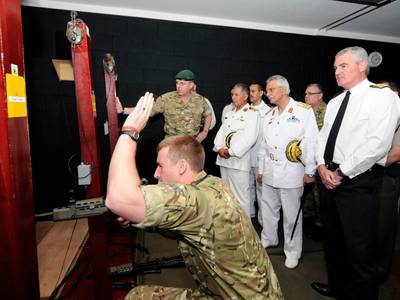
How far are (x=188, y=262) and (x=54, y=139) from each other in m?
3.23

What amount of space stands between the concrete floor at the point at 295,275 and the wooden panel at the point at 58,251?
2.38ft

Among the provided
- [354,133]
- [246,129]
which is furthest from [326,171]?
[246,129]

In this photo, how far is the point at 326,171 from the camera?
199cm

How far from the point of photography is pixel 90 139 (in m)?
1.72

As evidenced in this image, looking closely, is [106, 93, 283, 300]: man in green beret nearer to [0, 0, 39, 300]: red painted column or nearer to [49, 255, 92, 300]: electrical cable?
[0, 0, 39, 300]: red painted column

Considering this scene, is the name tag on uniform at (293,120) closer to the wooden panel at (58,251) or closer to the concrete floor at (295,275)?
the concrete floor at (295,275)

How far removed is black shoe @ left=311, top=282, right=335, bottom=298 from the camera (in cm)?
220

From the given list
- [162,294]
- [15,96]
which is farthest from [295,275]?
[15,96]

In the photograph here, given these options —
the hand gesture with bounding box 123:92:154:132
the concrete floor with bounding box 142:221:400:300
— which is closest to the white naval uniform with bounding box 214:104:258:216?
the concrete floor with bounding box 142:221:400:300

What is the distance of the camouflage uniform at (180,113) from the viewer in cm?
339

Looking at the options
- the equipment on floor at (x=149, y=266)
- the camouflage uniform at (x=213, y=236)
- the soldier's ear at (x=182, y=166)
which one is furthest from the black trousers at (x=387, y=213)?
the equipment on floor at (x=149, y=266)

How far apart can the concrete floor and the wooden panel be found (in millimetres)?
727

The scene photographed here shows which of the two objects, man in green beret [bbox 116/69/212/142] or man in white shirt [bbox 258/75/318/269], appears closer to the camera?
man in white shirt [bbox 258/75/318/269]

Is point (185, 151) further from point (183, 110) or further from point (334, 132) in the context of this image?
point (183, 110)
